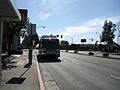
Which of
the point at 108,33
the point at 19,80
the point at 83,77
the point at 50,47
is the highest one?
the point at 108,33

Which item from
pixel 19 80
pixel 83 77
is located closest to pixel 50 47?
pixel 83 77

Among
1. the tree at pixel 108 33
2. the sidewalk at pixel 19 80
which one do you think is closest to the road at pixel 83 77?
the sidewalk at pixel 19 80

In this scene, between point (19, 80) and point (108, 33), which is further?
point (108, 33)

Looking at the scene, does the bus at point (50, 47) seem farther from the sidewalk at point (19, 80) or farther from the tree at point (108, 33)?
the tree at point (108, 33)

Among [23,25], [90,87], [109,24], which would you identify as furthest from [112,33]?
[90,87]

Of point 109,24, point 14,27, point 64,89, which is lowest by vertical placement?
point 64,89

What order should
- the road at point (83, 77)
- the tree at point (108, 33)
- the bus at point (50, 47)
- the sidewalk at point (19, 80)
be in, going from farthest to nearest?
the tree at point (108, 33), the bus at point (50, 47), the road at point (83, 77), the sidewalk at point (19, 80)

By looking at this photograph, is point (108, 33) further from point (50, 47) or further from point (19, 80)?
point (19, 80)

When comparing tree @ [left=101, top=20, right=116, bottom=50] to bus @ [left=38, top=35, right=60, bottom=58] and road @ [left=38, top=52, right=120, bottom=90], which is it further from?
road @ [left=38, top=52, right=120, bottom=90]

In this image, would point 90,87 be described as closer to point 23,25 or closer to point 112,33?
point 23,25

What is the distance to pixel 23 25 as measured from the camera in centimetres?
3162

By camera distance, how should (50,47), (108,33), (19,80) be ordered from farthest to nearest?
(108,33) < (50,47) < (19,80)

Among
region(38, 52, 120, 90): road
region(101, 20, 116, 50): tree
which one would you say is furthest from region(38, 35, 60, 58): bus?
region(101, 20, 116, 50): tree

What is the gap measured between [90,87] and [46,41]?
799 inches
